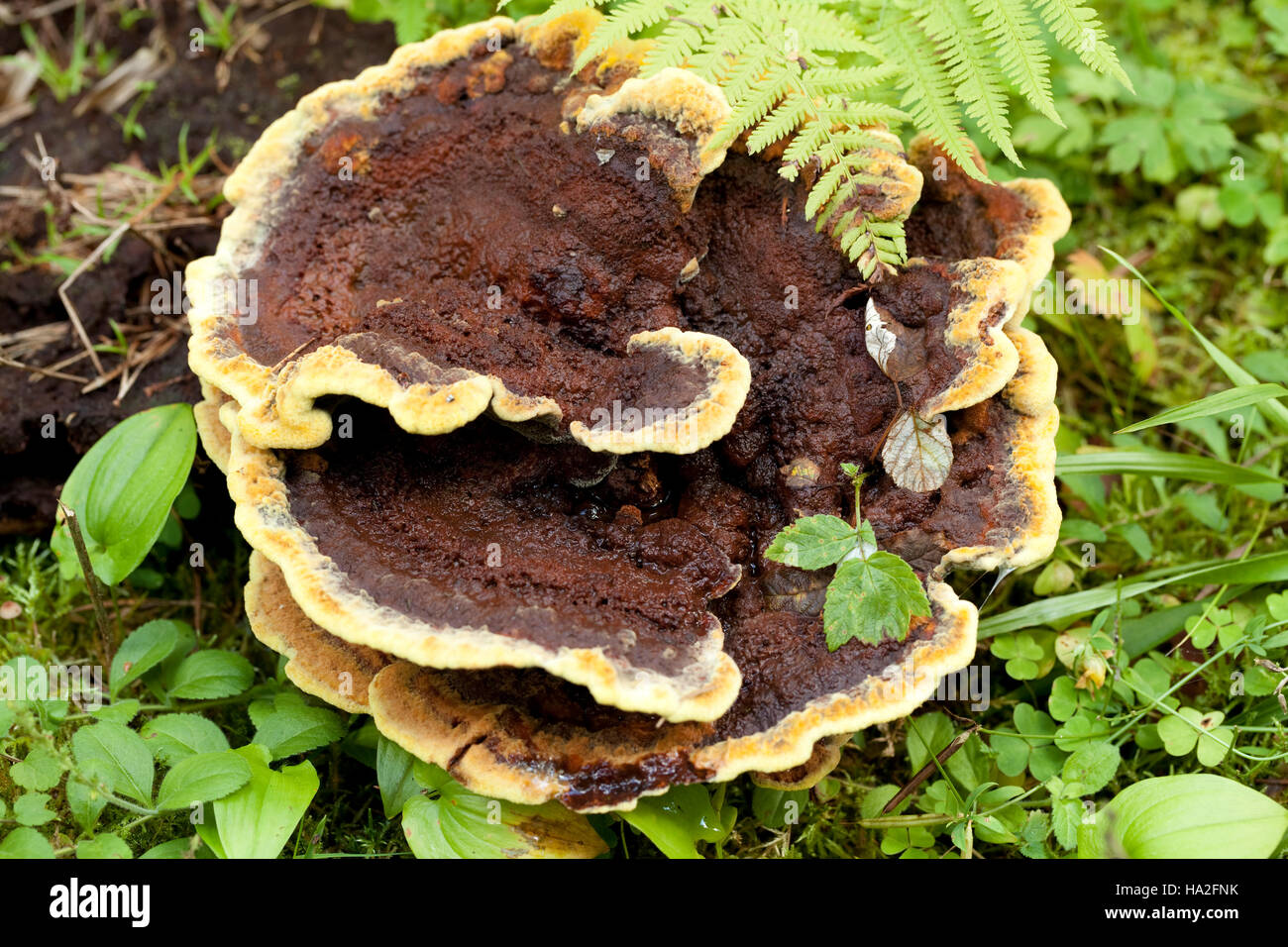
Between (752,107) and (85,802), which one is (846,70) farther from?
(85,802)

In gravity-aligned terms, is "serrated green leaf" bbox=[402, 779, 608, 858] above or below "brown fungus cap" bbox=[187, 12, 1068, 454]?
below

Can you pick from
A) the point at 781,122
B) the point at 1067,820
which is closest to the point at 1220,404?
the point at 1067,820

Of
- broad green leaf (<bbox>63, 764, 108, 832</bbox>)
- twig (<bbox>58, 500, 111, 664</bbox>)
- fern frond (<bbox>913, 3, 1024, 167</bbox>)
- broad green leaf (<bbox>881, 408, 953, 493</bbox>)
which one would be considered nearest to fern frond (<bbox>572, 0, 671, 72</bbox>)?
fern frond (<bbox>913, 3, 1024, 167</bbox>)

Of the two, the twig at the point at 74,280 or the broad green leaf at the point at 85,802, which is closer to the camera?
the broad green leaf at the point at 85,802

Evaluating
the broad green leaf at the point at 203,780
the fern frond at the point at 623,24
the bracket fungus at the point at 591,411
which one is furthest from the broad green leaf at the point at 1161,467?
the broad green leaf at the point at 203,780

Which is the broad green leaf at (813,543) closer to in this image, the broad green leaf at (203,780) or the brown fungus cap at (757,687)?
the brown fungus cap at (757,687)

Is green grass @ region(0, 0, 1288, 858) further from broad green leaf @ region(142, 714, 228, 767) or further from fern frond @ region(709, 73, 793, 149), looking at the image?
fern frond @ region(709, 73, 793, 149)

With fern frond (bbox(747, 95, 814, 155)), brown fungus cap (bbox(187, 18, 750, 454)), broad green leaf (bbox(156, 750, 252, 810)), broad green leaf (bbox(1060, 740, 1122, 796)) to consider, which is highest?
fern frond (bbox(747, 95, 814, 155))
